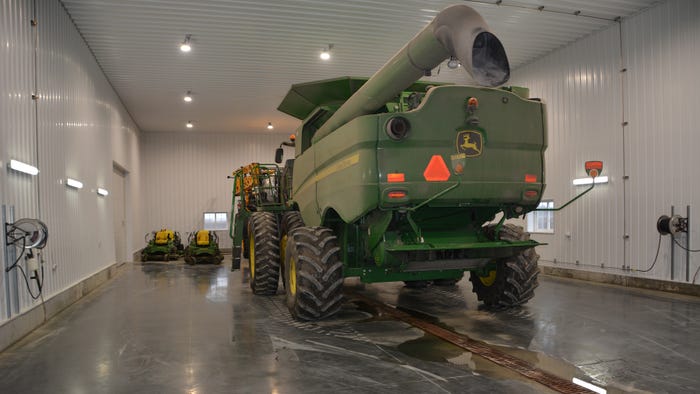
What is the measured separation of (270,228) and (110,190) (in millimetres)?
6554

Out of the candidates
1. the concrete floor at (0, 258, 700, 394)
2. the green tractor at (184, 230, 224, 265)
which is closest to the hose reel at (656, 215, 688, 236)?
the concrete floor at (0, 258, 700, 394)

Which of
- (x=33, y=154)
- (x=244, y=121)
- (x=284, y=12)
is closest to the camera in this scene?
(x=33, y=154)

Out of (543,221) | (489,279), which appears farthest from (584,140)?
(489,279)

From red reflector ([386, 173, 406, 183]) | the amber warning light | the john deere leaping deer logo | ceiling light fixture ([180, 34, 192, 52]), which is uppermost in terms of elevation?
ceiling light fixture ([180, 34, 192, 52])

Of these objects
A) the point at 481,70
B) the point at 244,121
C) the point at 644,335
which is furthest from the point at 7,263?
the point at 244,121

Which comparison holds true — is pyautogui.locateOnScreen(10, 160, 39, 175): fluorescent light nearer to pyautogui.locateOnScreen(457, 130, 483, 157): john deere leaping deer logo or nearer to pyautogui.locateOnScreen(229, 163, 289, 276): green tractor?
pyautogui.locateOnScreen(229, 163, 289, 276): green tractor

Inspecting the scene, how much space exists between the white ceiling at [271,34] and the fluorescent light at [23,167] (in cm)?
381

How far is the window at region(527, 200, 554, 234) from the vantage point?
39.4 ft

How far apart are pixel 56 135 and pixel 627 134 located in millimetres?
10554

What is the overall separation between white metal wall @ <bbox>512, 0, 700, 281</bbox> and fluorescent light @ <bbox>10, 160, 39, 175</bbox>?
33.8ft

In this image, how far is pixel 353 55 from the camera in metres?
12.1

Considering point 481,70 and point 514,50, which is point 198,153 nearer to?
point 514,50

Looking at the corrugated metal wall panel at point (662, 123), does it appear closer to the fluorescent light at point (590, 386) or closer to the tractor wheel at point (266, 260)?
the fluorescent light at point (590, 386)

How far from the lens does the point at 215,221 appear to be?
22.1 meters
